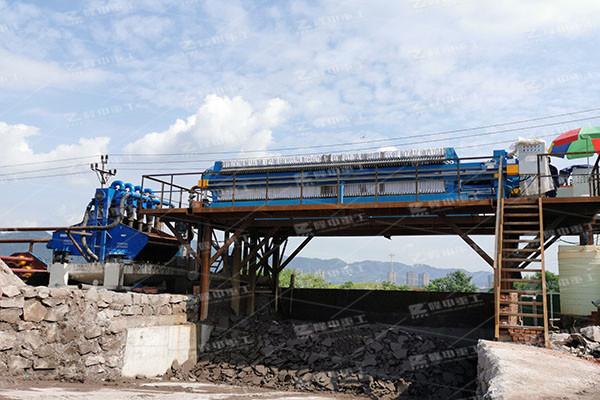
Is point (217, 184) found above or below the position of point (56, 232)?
above

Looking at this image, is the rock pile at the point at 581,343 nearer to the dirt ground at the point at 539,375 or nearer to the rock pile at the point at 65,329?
the dirt ground at the point at 539,375

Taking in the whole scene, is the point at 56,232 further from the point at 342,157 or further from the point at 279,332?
the point at 342,157

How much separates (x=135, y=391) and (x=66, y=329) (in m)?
2.13

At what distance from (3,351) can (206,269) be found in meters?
7.41

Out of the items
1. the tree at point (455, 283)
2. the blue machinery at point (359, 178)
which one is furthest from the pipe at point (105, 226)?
the tree at point (455, 283)

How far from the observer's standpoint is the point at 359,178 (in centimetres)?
1733

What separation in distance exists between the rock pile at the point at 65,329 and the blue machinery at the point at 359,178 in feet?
16.1

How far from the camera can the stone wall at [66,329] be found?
33.8 feet

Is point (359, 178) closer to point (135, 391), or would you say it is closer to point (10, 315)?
point (135, 391)

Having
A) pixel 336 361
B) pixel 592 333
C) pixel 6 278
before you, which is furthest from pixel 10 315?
pixel 592 333

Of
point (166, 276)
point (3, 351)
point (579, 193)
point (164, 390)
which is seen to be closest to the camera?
point (3, 351)

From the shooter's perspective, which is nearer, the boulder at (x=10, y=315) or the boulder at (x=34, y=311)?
the boulder at (x=10, y=315)

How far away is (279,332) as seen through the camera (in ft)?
55.5

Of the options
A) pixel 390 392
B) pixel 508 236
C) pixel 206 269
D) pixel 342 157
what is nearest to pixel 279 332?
→ pixel 206 269
